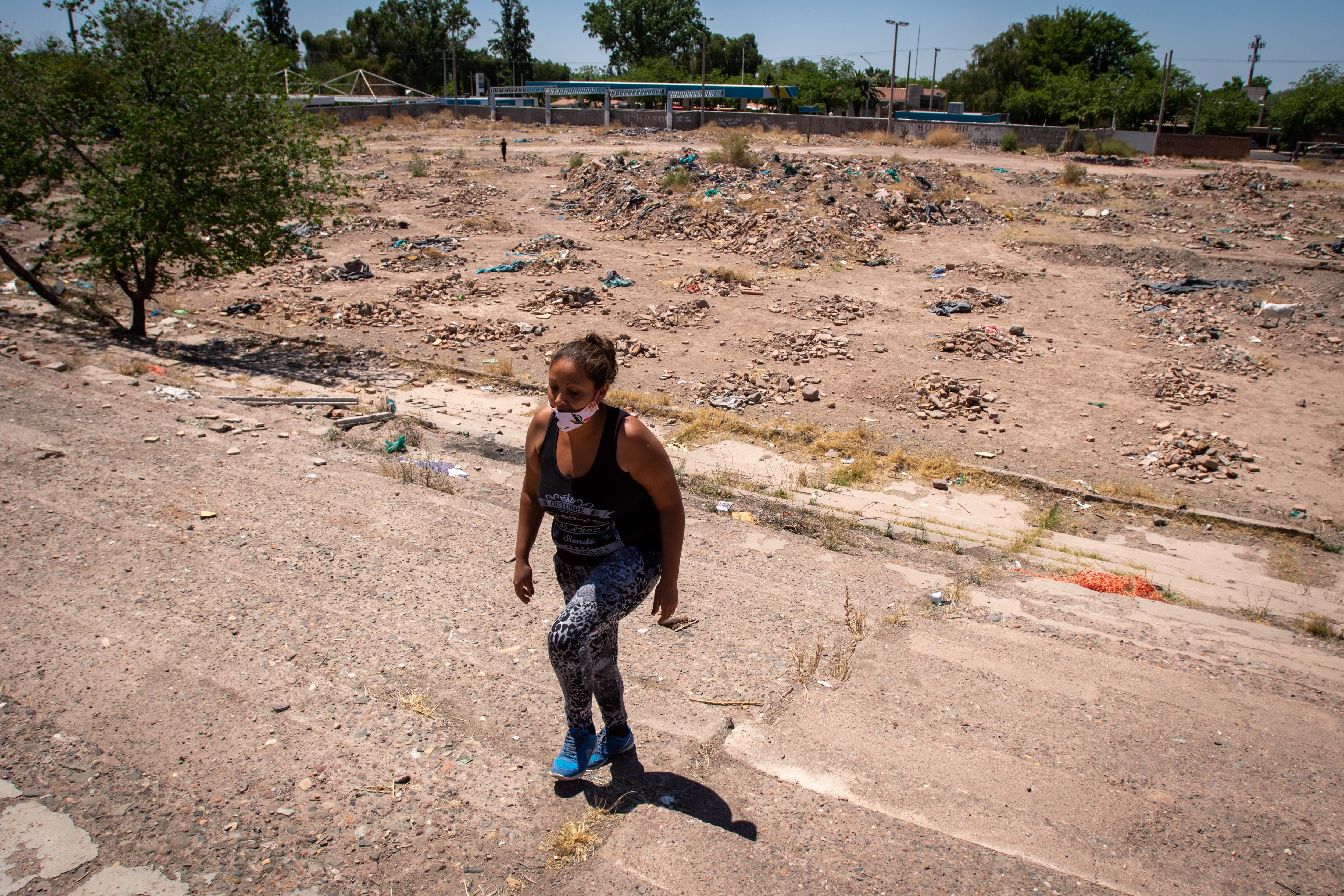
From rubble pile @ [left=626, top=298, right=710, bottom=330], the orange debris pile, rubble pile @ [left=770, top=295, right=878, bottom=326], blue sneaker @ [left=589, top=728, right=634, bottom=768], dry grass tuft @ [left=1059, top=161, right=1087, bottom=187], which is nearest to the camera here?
blue sneaker @ [left=589, top=728, right=634, bottom=768]

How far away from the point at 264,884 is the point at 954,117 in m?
52.1

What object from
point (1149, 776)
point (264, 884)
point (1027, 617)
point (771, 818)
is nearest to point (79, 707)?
point (264, 884)

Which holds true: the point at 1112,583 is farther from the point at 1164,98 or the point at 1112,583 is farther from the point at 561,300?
the point at 1164,98

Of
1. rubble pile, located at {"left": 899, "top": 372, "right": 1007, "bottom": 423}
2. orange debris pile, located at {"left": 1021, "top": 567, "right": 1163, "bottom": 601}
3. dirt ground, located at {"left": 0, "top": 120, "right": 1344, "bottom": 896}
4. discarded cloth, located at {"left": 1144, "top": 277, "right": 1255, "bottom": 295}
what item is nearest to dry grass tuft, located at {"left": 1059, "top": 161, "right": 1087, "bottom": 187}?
discarded cloth, located at {"left": 1144, "top": 277, "right": 1255, "bottom": 295}

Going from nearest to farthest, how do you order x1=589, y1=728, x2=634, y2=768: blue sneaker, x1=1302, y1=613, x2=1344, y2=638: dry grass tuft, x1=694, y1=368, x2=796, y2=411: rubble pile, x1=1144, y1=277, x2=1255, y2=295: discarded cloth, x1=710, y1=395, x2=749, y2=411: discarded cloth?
x1=589, y1=728, x2=634, y2=768: blue sneaker → x1=1302, y1=613, x2=1344, y2=638: dry grass tuft → x1=710, y1=395, x2=749, y2=411: discarded cloth → x1=694, y1=368, x2=796, y2=411: rubble pile → x1=1144, y1=277, x2=1255, y2=295: discarded cloth

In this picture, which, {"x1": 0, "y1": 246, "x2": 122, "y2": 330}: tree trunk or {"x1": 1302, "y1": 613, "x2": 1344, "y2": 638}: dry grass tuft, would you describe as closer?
{"x1": 1302, "y1": 613, "x2": 1344, "y2": 638}: dry grass tuft

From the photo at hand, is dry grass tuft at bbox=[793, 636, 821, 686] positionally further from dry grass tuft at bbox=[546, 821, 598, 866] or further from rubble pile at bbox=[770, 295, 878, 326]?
rubble pile at bbox=[770, 295, 878, 326]

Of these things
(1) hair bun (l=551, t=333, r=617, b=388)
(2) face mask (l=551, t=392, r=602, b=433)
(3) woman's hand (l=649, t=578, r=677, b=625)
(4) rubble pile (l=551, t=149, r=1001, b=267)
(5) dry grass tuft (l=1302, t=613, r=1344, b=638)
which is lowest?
(5) dry grass tuft (l=1302, t=613, r=1344, b=638)

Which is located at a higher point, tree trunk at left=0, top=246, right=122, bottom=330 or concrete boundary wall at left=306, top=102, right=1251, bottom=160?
concrete boundary wall at left=306, top=102, right=1251, bottom=160

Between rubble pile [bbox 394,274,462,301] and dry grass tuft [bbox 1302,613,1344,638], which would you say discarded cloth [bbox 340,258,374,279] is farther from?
dry grass tuft [bbox 1302,613,1344,638]

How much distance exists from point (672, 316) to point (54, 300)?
8.42 meters

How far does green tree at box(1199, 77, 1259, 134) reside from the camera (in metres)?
40.3

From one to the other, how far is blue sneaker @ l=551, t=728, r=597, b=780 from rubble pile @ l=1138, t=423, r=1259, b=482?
277 inches

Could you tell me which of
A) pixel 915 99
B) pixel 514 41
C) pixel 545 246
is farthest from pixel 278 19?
pixel 545 246
